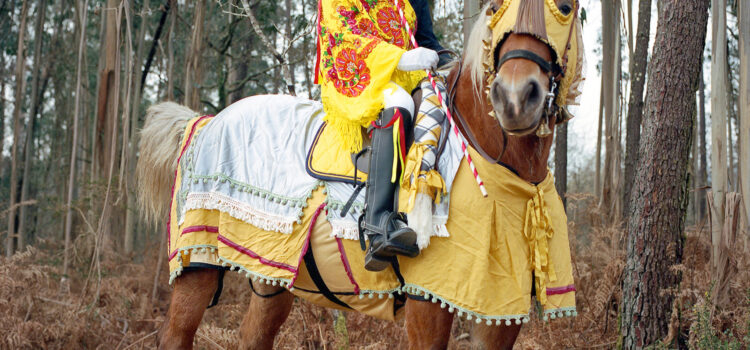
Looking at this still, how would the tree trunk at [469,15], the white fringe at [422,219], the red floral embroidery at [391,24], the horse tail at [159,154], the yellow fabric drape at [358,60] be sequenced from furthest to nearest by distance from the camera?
the tree trunk at [469,15] → the horse tail at [159,154] → the red floral embroidery at [391,24] → the yellow fabric drape at [358,60] → the white fringe at [422,219]

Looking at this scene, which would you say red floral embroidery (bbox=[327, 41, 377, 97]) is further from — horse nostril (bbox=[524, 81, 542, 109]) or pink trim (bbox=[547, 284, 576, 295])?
pink trim (bbox=[547, 284, 576, 295])

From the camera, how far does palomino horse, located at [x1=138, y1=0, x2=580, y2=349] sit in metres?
2.08

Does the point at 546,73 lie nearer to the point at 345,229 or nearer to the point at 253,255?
the point at 345,229

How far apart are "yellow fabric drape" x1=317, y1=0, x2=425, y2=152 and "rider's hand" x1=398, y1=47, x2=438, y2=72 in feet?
0.17

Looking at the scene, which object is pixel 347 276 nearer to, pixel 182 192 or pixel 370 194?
pixel 370 194

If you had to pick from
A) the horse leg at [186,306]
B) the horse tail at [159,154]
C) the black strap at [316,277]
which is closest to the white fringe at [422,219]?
the black strap at [316,277]

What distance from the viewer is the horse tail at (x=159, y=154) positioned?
3.90 metres

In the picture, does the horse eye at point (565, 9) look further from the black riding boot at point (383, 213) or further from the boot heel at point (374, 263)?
the boot heel at point (374, 263)

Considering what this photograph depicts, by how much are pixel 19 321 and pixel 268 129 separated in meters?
3.29

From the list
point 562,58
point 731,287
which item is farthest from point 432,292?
point 731,287

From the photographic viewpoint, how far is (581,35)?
94.7 inches

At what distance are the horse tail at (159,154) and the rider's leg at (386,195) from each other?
1.74m

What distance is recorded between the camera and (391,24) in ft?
10.00

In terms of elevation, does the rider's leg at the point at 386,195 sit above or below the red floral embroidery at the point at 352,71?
below
